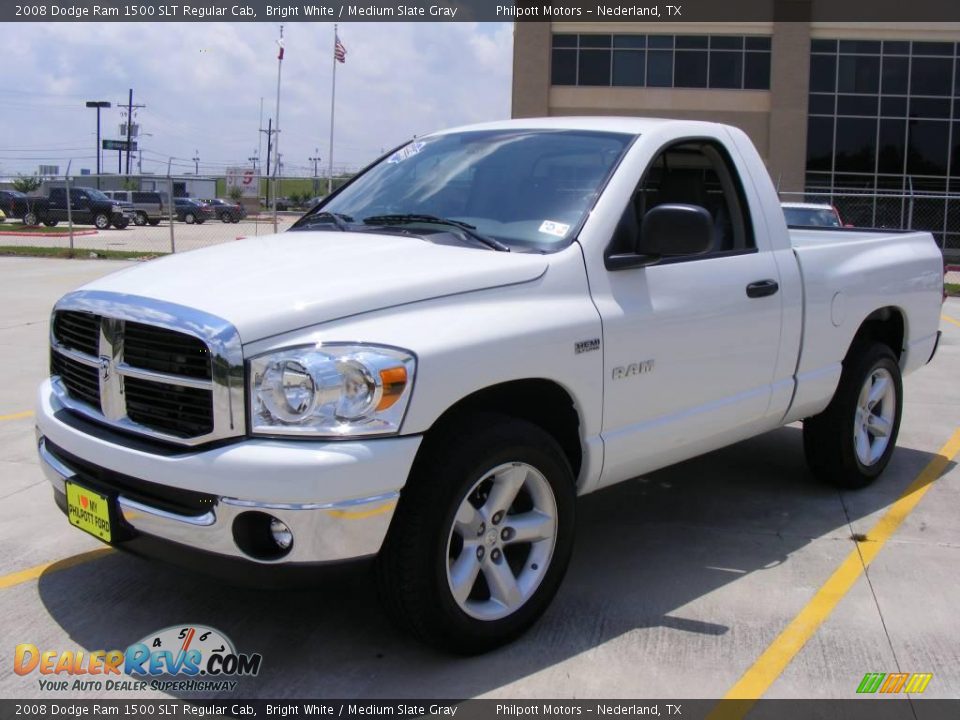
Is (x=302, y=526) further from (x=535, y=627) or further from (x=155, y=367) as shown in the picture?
(x=535, y=627)

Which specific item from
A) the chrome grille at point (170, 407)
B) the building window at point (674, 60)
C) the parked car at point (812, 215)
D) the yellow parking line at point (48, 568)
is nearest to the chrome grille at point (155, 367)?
the chrome grille at point (170, 407)

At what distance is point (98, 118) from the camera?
8938 centimetres

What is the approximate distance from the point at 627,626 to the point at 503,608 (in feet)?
2.00

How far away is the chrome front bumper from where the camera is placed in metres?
3.15

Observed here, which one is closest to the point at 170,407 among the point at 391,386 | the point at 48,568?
the point at 391,386

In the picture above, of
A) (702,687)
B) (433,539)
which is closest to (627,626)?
(702,687)

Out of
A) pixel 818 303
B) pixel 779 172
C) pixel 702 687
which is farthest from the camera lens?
pixel 779 172

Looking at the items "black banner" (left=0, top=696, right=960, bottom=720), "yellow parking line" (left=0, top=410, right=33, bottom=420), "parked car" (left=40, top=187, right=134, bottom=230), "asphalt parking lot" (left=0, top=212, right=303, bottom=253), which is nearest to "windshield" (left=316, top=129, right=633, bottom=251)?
"black banner" (left=0, top=696, right=960, bottom=720)

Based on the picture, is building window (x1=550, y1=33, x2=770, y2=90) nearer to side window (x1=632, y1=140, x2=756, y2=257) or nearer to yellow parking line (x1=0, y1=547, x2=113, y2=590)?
side window (x1=632, y1=140, x2=756, y2=257)

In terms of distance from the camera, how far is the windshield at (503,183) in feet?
13.9

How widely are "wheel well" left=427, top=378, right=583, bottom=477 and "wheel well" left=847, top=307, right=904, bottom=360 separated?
96.5 inches

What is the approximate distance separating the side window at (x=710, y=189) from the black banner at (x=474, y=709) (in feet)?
7.33

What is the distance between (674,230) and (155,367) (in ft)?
6.86

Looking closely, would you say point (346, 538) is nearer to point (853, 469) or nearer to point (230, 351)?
point (230, 351)
